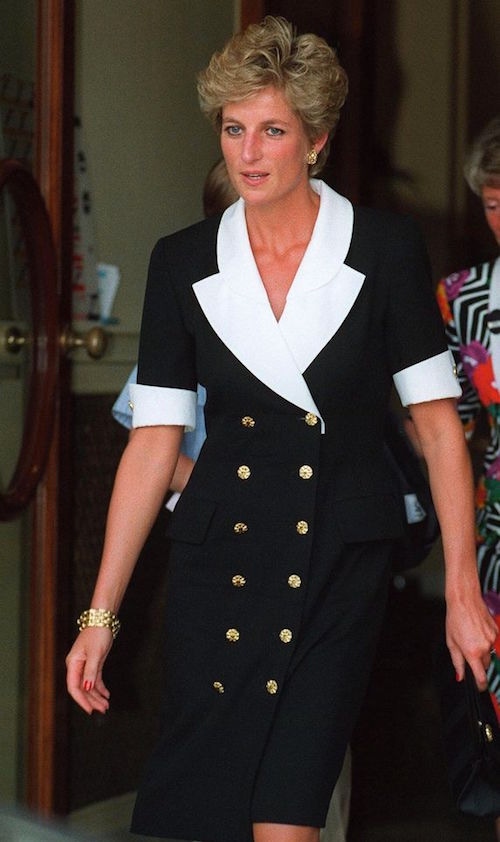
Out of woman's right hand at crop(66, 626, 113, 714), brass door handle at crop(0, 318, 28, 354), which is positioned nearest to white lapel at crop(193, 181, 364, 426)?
woman's right hand at crop(66, 626, 113, 714)

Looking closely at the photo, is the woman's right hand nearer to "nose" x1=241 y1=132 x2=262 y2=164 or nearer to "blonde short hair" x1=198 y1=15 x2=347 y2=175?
"nose" x1=241 y1=132 x2=262 y2=164

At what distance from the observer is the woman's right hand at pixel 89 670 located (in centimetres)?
243

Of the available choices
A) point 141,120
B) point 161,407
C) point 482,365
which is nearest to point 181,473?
point 161,407

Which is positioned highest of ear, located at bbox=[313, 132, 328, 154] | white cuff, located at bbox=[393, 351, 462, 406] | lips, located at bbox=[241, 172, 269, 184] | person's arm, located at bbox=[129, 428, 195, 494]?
ear, located at bbox=[313, 132, 328, 154]

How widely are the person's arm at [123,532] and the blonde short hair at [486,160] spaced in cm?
121

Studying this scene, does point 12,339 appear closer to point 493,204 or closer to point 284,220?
point 284,220

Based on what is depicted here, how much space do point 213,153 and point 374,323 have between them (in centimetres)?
199

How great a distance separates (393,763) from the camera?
4.95 m

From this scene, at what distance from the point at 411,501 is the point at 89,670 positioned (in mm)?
949

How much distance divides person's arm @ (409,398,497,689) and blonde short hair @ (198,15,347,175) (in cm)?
55

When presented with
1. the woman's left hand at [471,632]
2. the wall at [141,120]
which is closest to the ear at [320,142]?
the woman's left hand at [471,632]

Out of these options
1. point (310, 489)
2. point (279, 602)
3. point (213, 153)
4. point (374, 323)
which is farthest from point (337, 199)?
point (213, 153)

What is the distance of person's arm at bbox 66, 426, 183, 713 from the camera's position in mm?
2451

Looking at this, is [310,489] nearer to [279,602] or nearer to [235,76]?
[279,602]
